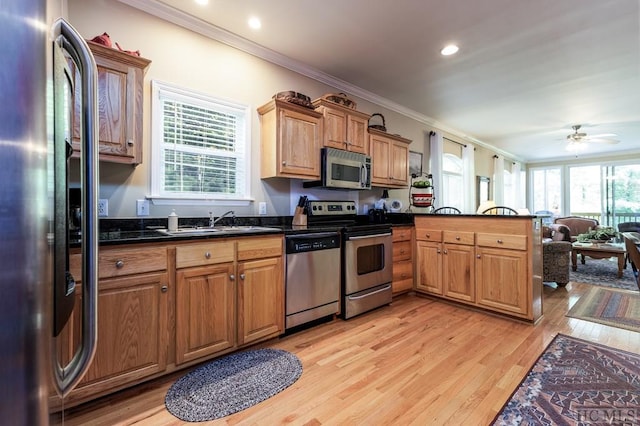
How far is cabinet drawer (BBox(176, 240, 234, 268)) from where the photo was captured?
6.23 feet

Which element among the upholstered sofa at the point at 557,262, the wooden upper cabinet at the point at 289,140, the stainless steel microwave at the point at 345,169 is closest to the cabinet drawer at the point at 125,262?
the wooden upper cabinet at the point at 289,140

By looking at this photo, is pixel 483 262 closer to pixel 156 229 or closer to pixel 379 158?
pixel 379 158

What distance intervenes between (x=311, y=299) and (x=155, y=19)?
8.69ft

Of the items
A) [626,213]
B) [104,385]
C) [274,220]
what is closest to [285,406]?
[104,385]

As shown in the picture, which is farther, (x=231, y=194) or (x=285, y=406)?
(x=231, y=194)

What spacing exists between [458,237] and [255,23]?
115 inches

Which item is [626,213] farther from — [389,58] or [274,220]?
[274,220]

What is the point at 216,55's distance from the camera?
273 centimetres

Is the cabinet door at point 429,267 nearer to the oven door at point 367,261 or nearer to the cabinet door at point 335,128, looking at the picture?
the oven door at point 367,261

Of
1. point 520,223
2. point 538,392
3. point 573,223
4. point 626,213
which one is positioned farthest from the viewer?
point 626,213

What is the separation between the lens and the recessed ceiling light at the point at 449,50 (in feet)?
9.71

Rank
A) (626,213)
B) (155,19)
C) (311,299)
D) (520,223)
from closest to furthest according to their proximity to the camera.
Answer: (155,19), (311,299), (520,223), (626,213)

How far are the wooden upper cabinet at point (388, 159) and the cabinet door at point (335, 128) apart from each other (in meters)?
0.53

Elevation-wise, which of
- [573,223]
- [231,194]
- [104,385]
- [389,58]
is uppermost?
[389,58]
